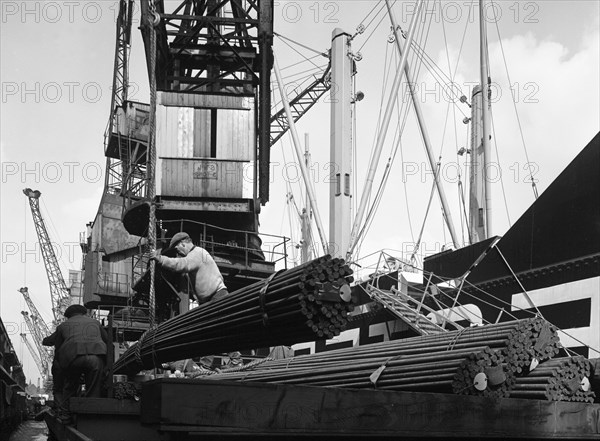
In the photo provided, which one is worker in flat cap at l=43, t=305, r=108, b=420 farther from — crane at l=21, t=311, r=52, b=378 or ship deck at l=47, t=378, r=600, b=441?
crane at l=21, t=311, r=52, b=378

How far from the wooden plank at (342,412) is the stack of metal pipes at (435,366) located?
252 cm

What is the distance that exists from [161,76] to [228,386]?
2565cm

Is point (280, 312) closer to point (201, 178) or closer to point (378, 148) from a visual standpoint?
point (378, 148)

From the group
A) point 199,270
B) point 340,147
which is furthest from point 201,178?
point 199,270

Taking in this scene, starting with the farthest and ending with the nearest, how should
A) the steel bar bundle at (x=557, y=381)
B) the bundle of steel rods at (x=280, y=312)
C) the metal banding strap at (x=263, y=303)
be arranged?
the steel bar bundle at (x=557, y=381) < the metal banding strap at (x=263, y=303) < the bundle of steel rods at (x=280, y=312)

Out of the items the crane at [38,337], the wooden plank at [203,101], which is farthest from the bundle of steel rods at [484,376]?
the crane at [38,337]

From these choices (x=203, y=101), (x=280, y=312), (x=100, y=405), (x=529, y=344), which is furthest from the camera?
(x=203, y=101)

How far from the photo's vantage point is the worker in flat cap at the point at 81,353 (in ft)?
29.8

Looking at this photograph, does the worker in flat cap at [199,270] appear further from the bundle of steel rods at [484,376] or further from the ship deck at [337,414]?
the ship deck at [337,414]

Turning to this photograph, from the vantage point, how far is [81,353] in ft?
29.7

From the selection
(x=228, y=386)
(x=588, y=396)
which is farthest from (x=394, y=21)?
(x=228, y=386)

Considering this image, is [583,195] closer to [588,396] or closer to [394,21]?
[588,396]

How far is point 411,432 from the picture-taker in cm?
416

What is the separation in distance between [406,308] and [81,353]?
8.62 meters
